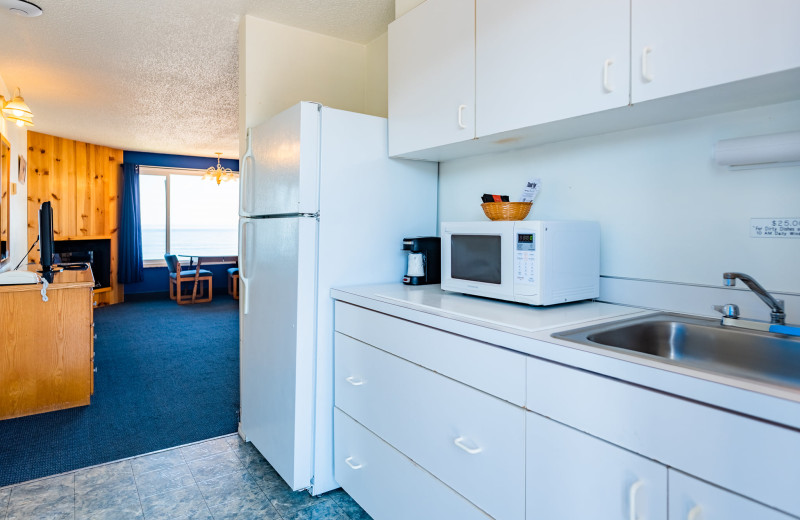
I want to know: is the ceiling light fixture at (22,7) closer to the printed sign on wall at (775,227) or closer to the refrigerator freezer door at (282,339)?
the refrigerator freezer door at (282,339)

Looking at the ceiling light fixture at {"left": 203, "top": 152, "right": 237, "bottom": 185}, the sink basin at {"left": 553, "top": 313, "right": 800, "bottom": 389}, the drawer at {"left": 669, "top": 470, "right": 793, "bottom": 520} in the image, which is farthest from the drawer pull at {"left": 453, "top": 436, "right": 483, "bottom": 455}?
the ceiling light fixture at {"left": 203, "top": 152, "right": 237, "bottom": 185}

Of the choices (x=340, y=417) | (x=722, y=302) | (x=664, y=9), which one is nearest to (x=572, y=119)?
(x=664, y=9)

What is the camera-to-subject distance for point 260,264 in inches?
91.4

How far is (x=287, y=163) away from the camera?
203 cm

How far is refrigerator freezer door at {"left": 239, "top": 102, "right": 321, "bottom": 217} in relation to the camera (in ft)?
6.35

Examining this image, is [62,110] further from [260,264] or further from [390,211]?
[390,211]

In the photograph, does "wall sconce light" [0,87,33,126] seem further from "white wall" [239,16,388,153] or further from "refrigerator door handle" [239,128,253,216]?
"refrigerator door handle" [239,128,253,216]

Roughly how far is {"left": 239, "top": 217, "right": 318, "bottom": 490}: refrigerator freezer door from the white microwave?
679mm

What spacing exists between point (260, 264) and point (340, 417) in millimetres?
863

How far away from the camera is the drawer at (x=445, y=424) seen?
120 centimetres

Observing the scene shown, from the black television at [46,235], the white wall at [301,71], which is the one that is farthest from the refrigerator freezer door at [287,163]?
the black television at [46,235]

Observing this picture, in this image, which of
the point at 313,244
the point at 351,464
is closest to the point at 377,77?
the point at 313,244

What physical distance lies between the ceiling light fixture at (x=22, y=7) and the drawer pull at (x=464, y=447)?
3.04m

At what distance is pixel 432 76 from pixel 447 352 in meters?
1.17
